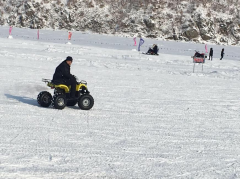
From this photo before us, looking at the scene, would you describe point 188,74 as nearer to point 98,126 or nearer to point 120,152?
point 98,126

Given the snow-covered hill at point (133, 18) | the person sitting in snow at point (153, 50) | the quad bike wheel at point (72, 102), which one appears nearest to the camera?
the quad bike wheel at point (72, 102)

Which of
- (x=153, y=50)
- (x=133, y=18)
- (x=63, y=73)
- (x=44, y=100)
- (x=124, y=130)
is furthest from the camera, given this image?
(x=133, y=18)

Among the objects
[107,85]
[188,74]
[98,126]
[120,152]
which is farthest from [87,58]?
[120,152]

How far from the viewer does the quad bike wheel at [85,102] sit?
10.4 metres

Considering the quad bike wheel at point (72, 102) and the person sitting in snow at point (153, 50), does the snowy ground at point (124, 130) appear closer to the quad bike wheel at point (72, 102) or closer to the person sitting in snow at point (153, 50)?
the quad bike wheel at point (72, 102)

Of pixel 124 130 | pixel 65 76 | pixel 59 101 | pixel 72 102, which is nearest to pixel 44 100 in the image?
pixel 59 101

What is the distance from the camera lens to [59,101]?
10211 mm

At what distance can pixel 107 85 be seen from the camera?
51.8ft

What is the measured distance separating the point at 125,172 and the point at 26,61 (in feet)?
55.4

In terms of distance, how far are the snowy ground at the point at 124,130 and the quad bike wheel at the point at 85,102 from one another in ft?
0.61

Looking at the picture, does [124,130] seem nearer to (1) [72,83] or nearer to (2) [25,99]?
(1) [72,83]

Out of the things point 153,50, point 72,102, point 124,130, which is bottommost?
point 124,130

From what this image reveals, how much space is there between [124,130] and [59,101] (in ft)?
7.82

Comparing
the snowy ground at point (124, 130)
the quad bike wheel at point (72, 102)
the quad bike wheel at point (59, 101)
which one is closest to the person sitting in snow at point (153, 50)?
the snowy ground at point (124, 130)
